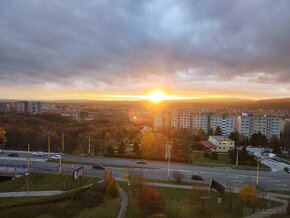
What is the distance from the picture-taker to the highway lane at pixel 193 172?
31906 mm

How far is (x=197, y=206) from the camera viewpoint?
2272cm

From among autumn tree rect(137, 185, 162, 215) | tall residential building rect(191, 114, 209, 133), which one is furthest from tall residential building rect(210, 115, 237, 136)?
autumn tree rect(137, 185, 162, 215)

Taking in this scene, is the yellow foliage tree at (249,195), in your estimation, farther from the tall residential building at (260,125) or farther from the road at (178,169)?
the tall residential building at (260,125)

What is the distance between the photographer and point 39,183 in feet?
104

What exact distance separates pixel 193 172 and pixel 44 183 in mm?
16868

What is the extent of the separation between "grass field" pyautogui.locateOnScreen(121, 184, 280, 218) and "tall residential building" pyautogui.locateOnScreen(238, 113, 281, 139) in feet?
213

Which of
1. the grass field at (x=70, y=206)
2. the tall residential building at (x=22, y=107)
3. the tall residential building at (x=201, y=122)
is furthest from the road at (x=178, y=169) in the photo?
the tall residential building at (x=22, y=107)

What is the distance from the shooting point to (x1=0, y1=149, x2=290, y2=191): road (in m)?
32.0

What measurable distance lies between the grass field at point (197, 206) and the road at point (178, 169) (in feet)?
16.5

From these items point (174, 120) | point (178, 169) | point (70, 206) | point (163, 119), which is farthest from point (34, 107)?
point (70, 206)

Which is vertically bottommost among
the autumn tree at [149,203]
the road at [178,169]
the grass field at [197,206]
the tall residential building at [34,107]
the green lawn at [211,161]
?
the green lawn at [211,161]

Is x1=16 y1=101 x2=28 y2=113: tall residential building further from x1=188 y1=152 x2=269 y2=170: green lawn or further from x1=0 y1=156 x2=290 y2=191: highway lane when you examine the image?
x1=188 y1=152 x2=269 y2=170: green lawn

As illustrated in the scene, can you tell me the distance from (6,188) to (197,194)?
66.1ft

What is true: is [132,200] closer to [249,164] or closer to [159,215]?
[159,215]
